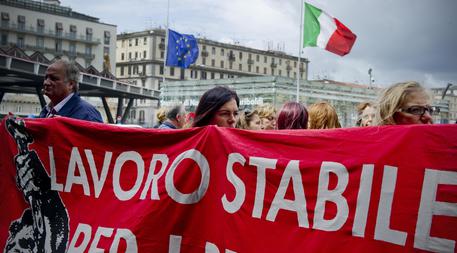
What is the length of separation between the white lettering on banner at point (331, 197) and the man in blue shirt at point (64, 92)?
2683 millimetres

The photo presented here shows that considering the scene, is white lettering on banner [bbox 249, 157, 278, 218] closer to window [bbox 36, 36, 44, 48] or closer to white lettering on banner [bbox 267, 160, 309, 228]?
white lettering on banner [bbox 267, 160, 309, 228]

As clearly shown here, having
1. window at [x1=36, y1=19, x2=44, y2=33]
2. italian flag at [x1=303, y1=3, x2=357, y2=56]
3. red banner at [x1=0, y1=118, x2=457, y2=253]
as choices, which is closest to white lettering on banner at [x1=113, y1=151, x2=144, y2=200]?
red banner at [x1=0, y1=118, x2=457, y2=253]

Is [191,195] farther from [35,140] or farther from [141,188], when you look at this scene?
[35,140]

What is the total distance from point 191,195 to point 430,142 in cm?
158

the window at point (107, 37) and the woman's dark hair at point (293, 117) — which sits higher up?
the window at point (107, 37)

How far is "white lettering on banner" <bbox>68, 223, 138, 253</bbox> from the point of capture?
381 centimetres

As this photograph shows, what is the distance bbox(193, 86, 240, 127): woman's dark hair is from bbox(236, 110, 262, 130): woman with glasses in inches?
78.3

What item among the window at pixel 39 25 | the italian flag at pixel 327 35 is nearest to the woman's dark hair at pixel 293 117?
the italian flag at pixel 327 35

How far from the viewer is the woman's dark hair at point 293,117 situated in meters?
5.14

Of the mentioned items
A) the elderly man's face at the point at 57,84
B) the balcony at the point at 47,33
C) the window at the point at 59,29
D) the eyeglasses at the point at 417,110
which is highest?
the window at the point at 59,29

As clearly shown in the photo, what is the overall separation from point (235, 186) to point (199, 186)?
0.93 ft

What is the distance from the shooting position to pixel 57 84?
534 cm

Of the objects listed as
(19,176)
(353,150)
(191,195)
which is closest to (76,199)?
(19,176)

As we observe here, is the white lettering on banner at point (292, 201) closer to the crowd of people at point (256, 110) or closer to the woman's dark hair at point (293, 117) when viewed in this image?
the crowd of people at point (256, 110)
